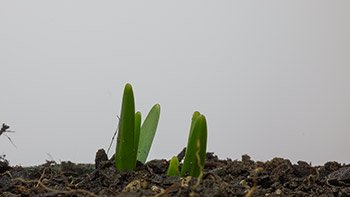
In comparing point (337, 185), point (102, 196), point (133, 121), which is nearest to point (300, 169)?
point (337, 185)

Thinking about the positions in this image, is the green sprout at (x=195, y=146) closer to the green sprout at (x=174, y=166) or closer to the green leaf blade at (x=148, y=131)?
the green sprout at (x=174, y=166)

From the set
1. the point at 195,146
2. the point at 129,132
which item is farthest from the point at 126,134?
the point at 195,146

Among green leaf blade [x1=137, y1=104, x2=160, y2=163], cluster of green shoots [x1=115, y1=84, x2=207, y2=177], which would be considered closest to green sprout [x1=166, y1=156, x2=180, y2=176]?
cluster of green shoots [x1=115, y1=84, x2=207, y2=177]

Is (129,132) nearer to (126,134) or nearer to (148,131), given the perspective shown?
(126,134)

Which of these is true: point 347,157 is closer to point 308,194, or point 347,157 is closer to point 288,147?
point 288,147

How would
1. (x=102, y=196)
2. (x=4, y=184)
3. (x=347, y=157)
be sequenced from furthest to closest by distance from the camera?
(x=347, y=157), (x=4, y=184), (x=102, y=196)

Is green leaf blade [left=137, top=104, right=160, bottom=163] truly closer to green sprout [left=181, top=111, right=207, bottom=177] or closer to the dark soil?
the dark soil
